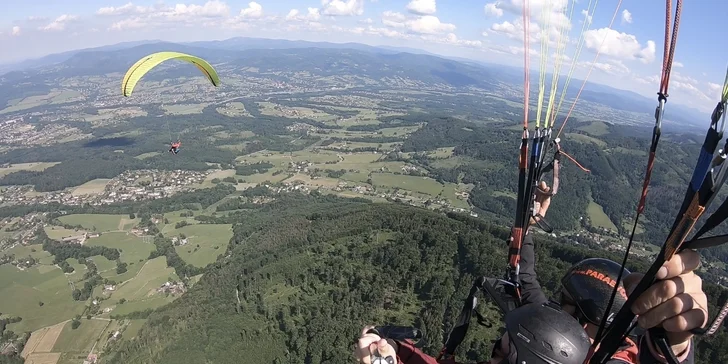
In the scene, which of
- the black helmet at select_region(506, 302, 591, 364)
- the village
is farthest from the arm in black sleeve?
the village

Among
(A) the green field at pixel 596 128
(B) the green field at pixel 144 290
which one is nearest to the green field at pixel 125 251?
(B) the green field at pixel 144 290

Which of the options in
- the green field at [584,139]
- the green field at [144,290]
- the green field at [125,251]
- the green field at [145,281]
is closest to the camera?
the green field at [144,290]

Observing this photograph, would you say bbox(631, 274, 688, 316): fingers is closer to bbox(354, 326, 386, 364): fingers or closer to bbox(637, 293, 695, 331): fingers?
bbox(637, 293, 695, 331): fingers

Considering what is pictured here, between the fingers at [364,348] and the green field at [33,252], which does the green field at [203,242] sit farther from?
the fingers at [364,348]

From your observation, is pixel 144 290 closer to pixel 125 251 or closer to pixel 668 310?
pixel 125 251

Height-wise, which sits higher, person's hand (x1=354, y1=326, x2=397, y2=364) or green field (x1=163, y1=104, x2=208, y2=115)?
person's hand (x1=354, y1=326, x2=397, y2=364)

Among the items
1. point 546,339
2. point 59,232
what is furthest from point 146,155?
point 546,339

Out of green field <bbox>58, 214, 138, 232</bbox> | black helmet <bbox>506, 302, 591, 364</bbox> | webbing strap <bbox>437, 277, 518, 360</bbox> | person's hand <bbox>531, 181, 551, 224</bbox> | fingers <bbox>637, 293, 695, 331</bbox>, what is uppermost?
fingers <bbox>637, 293, 695, 331</bbox>

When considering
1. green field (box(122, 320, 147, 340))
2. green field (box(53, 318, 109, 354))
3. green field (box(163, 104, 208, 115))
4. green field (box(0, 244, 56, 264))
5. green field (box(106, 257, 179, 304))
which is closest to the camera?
green field (box(53, 318, 109, 354))
